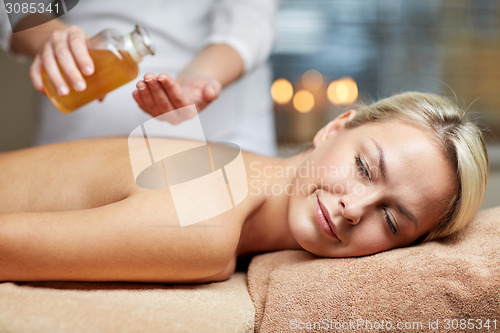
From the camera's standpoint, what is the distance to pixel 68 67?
83 centimetres

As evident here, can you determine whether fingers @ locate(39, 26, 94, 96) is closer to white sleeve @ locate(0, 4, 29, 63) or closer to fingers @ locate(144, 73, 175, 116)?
fingers @ locate(144, 73, 175, 116)

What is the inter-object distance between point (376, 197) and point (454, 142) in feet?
0.63

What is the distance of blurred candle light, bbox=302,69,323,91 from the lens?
2.28 metres

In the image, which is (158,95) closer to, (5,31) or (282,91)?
(5,31)

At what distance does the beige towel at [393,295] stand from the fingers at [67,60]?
1.64 ft

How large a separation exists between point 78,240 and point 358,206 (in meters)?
0.46

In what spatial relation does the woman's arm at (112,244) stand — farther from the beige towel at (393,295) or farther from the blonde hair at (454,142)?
the blonde hair at (454,142)

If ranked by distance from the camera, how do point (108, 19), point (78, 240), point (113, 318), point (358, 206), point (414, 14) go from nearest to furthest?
point (113, 318) < point (78, 240) < point (358, 206) < point (108, 19) < point (414, 14)

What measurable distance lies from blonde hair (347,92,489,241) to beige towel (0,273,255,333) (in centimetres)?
42

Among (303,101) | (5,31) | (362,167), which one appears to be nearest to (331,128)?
(362,167)

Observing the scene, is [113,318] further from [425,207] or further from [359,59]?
[359,59]

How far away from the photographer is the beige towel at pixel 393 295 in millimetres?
707

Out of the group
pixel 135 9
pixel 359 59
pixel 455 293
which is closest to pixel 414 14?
pixel 359 59

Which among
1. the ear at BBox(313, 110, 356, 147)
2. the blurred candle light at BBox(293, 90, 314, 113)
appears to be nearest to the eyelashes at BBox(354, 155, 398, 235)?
the ear at BBox(313, 110, 356, 147)
